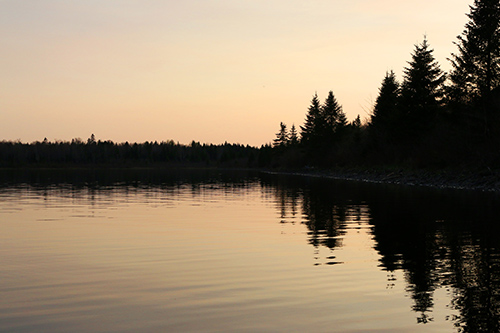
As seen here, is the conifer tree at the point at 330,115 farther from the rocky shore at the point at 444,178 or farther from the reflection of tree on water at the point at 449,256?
the reflection of tree on water at the point at 449,256

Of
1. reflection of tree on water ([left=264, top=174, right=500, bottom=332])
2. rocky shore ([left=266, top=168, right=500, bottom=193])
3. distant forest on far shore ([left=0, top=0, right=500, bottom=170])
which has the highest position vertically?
distant forest on far shore ([left=0, top=0, right=500, bottom=170])

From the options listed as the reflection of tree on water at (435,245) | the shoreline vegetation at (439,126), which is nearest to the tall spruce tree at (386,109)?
the shoreline vegetation at (439,126)

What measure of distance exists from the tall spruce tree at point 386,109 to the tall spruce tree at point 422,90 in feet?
13.6

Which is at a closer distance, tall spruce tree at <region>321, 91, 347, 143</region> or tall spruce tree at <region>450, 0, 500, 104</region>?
tall spruce tree at <region>450, 0, 500, 104</region>

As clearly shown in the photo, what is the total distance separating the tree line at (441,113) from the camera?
2094 inches

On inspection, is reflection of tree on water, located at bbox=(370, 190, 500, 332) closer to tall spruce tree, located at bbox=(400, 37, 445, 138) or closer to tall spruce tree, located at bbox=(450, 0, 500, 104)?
tall spruce tree, located at bbox=(450, 0, 500, 104)

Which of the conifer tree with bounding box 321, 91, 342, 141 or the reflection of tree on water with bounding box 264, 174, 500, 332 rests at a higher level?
the conifer tree with bounding box 321, 91, 342, 141

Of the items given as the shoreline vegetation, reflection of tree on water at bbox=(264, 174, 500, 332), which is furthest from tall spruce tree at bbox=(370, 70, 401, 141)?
reflection of tree on water at bbox=(264, 174, 500, 332)

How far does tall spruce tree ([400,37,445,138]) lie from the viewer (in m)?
70.1

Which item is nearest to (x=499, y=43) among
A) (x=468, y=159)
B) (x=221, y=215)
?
(x=468, y=159)

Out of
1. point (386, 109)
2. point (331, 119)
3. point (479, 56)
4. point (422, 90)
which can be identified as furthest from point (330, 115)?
point (479, 56)

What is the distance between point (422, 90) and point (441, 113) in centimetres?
845

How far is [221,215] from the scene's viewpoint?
27438mm

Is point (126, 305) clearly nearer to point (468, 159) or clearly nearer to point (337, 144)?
point (468, 159)
